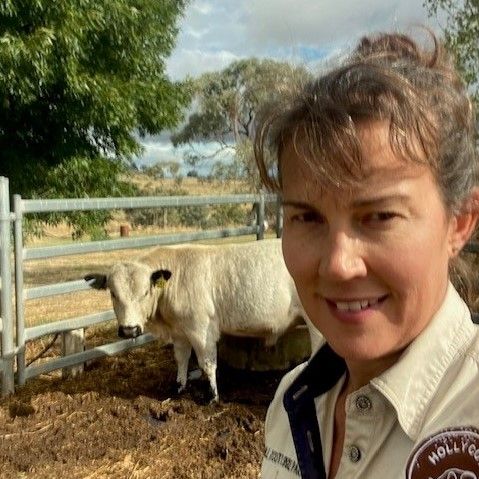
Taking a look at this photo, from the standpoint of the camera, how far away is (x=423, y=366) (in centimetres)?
116

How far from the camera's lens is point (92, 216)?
38.3 ft

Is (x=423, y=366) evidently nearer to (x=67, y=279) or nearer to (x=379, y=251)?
(x=379, y=251)

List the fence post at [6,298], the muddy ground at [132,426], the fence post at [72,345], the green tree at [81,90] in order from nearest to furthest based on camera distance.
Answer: the muddy ground at [132,426] < the fence post at [6,298] < the fence post at [72,345] < the green tree at [81,90]

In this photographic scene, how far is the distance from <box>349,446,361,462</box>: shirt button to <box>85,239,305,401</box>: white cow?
4871 mm

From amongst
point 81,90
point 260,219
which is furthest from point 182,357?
point 81,90

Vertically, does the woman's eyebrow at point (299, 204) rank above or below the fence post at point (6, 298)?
above

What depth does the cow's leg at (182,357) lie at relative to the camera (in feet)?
20.7

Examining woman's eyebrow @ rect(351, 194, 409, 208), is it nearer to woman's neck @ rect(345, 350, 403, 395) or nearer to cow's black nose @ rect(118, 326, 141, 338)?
woman's neck @ rect(345, 350, 403, 395)

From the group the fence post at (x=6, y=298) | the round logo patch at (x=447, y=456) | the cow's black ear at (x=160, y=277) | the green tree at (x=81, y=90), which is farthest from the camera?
the green tree at (x=81, y=90)

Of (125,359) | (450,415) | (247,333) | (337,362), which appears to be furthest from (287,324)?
(450,415)

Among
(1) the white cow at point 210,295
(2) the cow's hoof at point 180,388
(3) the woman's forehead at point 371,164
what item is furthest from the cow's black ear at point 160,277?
(3) the woman's forehead at point 371,164

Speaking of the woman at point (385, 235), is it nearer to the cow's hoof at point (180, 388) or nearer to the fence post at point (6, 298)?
the fence post at point (6, 298)

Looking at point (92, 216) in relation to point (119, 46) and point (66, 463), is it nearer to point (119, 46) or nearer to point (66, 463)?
point (119, 46)

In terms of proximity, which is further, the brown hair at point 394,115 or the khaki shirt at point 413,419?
the brown hair at point 394,115
